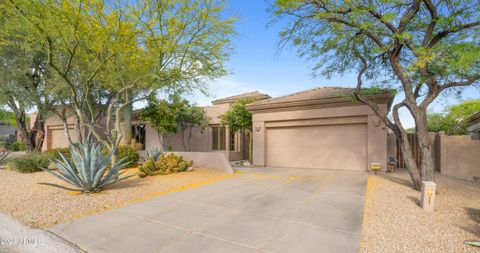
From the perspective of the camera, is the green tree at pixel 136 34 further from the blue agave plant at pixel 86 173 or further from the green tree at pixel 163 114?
the green tree at pixel 163 114

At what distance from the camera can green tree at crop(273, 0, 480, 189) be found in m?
6.20

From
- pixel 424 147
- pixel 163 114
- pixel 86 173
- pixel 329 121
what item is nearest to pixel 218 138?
pixel 163 114

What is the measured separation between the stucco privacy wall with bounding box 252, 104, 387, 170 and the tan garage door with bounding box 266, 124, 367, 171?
0.29 m

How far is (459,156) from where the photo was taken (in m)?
9.68

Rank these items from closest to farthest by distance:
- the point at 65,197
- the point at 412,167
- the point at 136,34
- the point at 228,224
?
the point at 228,224 < the point at 65,197 < the point at 412,167 < the point at 136,34

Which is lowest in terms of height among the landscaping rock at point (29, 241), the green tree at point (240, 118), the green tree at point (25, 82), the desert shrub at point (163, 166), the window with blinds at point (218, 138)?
the landscaping rock at point (29, 241)

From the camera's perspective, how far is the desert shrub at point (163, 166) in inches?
352

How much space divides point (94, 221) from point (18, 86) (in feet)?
53.9

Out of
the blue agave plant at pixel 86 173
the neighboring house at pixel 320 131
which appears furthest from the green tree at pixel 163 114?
the blue agave plant at pixel 86 173

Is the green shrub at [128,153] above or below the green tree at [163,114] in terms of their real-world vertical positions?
below

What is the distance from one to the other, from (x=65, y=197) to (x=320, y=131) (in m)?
10.2

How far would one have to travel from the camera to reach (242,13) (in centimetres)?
853

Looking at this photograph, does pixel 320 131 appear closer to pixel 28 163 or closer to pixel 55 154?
pixel 28 163

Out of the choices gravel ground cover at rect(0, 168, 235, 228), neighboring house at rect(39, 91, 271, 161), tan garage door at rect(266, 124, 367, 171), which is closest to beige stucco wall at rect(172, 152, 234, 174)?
gravel ground cover at rect(0, 168, 235, 228)
